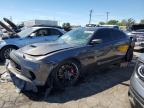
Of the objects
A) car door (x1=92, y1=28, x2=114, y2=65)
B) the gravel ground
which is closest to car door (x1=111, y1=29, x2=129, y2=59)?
car door (x1=92, y1=28, x2=114, y2=65)

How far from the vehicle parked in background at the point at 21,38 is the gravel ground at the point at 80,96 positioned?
3280 millimetres

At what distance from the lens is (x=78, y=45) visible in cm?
521

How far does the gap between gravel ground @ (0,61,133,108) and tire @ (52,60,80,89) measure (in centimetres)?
16

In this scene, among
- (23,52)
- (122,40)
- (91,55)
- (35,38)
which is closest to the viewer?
(23,52)

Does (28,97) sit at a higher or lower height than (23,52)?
lower

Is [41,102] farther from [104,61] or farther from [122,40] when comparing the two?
[122,40]

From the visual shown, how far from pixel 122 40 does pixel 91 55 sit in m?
1.82

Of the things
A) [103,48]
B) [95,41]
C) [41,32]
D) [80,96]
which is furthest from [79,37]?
[41,32]

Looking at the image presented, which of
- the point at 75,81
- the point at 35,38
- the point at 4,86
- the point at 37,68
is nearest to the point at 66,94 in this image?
the point at 75,81

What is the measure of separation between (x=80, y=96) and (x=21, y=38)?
503 centimetres

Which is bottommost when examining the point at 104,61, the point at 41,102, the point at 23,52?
the point at 41,102

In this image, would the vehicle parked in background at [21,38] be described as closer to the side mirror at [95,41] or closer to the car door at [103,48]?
the car door at [103,48]

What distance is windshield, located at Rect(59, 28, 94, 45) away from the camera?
17.9ft

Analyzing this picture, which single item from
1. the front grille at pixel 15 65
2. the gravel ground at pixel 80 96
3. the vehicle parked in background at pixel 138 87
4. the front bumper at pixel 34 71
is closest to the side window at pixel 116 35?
the gravel ground at pixel 80 96
